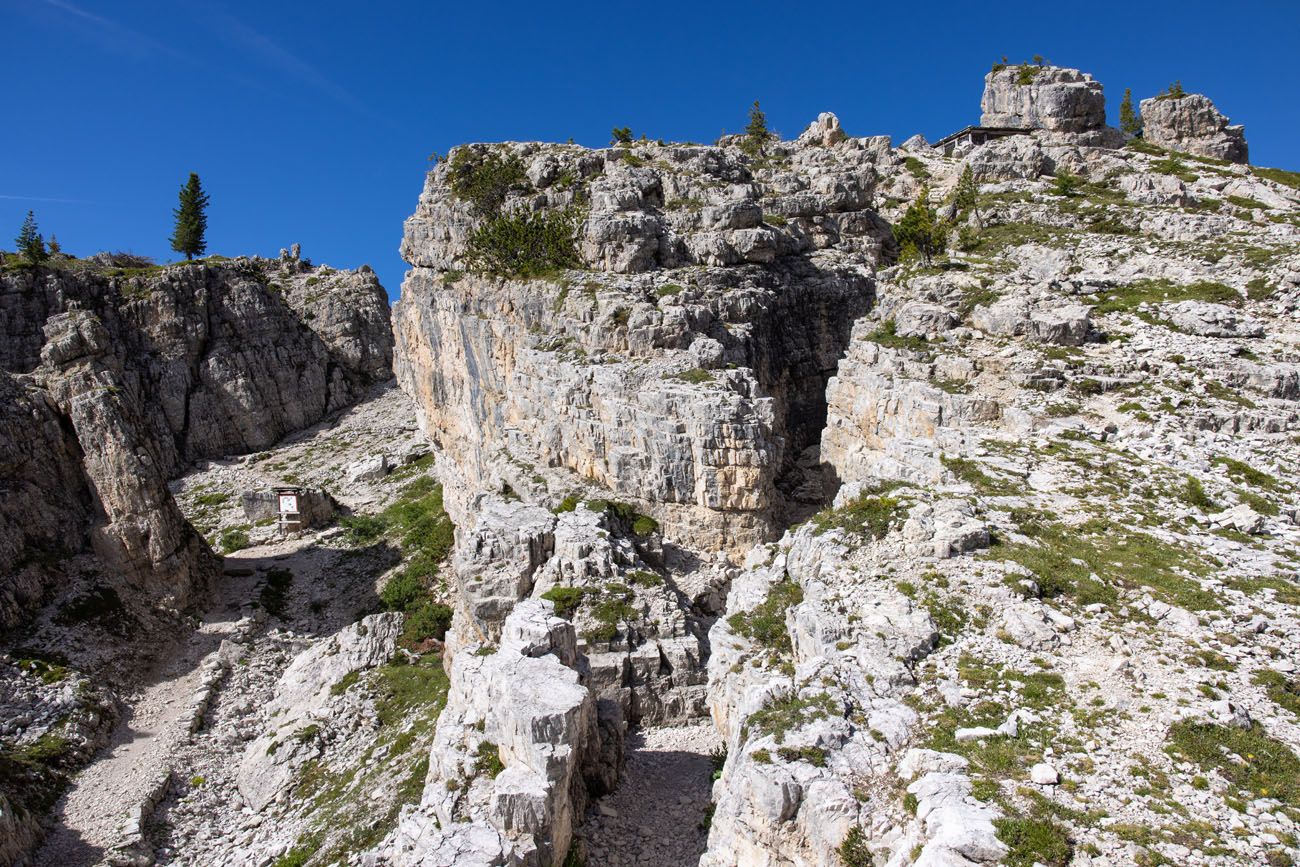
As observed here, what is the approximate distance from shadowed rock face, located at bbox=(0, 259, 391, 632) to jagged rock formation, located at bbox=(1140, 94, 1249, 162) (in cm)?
9007

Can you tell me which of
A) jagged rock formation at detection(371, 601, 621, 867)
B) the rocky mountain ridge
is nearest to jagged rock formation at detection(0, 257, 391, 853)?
the rocky mountain ridge

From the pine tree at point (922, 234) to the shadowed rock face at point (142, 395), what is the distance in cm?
5817

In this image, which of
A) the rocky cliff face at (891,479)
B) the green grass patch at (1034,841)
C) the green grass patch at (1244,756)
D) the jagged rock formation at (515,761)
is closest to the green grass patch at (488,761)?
the jagged rock formation at (515,761)

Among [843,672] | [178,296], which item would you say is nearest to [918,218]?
[843,672]

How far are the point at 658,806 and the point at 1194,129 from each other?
80195 millimetres

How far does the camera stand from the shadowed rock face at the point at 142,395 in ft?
175

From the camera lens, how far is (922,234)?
55.0m

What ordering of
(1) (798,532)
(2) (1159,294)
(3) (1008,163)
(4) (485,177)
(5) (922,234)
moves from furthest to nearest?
(3) (1008,163), (4) (485,177), (5) (922,234), (2) (1159,294), (1) (798,532)

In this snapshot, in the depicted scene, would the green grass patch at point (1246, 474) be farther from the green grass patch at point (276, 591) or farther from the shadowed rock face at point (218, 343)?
the shadowed rock face at point (218, 343)

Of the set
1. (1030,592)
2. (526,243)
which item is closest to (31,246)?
(526,243)

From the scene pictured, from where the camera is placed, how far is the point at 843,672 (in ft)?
65.0

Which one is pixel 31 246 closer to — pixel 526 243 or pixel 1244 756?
pixel 526 243

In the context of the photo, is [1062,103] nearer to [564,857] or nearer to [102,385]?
[564,857]

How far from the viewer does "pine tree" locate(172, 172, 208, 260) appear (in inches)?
3844
